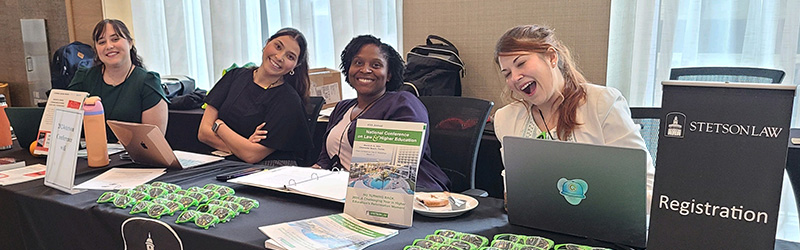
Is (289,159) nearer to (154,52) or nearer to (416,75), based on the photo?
(416,75)

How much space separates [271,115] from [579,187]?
1514 mm

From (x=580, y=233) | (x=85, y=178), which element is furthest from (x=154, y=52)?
(x=580, y=233)

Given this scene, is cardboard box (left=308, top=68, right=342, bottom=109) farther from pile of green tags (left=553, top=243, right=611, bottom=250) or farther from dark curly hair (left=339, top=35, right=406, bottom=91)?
pile of green tags (left=553, top=243, right=611, bottom=250)

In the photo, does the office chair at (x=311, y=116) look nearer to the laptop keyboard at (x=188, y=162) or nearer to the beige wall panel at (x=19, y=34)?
the laptop keyboard at (x=188, y=162)

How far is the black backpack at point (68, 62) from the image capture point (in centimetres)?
425

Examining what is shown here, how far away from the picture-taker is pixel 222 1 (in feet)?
13.6

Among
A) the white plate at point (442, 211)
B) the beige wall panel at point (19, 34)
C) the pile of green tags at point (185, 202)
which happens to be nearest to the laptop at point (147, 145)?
the pile of green tags at point (185, 202)

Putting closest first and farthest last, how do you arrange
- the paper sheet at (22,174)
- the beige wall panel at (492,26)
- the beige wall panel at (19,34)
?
1. the paper sheet at (22,174)
2. the beige wall panel at (492,26)
3. the beige wall panel at (19,34)

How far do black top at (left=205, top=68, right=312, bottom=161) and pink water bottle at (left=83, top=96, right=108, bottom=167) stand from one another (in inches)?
22.1

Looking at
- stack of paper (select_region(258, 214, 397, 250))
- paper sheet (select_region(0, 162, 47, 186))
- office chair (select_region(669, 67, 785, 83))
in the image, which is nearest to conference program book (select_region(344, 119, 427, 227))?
stack of paper (select_region(258, 214, 397, 250))

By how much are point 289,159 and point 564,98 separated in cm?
123

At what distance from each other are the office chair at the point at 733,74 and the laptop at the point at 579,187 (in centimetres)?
149

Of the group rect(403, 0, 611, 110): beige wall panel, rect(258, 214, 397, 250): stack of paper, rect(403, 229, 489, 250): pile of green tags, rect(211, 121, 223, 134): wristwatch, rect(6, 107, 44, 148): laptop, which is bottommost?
rect(258, 214, 397, 250): stack of paper

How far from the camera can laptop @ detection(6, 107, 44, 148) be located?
2.23 metres
